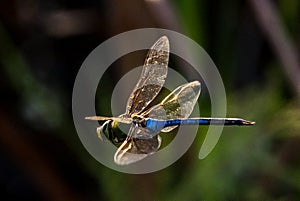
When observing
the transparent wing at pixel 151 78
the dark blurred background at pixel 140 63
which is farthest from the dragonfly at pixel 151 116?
the dark blurred background at pixel 140 63

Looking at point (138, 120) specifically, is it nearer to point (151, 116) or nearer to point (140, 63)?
point (151, 116)

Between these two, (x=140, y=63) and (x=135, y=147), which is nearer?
(x=135, y=147)

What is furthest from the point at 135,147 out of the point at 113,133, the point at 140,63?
the point at 140,63

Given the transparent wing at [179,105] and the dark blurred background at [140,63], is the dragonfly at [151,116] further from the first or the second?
the dark blurred background at [140,63]

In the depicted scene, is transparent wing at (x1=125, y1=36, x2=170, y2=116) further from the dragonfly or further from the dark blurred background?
the dark blurred background

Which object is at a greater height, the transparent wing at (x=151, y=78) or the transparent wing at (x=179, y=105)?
the transparent wing at (x=151, y=78)

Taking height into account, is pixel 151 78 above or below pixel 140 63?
below

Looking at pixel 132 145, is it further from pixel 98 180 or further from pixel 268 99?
pixel 98 180
